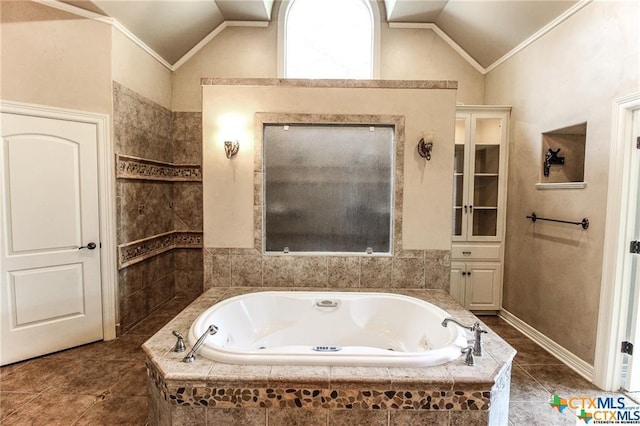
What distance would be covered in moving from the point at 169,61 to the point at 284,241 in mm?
2731

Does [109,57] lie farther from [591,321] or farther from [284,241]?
[591,321]

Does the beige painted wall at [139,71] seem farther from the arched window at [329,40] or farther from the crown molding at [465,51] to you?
the crown molding at [465,51]

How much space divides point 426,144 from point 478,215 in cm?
133

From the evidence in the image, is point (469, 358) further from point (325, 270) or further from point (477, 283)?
point (477, 283)

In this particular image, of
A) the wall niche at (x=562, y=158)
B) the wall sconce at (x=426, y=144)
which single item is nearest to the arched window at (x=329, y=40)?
the wall sconce at (x=426, y=144)

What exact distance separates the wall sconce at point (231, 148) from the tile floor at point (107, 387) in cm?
183

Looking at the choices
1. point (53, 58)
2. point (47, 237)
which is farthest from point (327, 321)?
point (53, 58)

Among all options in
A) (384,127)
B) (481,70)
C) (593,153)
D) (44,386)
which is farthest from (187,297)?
(481,70)

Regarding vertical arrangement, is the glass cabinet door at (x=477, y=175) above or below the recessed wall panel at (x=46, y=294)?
above

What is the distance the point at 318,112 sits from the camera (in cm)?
287

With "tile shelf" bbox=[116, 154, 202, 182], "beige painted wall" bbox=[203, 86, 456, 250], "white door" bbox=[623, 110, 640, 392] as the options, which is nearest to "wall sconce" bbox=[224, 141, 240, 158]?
"beige painted wall" bbox=[203, 86, 456, 250]

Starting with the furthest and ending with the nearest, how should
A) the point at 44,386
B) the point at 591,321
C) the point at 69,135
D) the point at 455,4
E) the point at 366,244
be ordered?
the point at 455,4 < the point at 366,244 < the point at 69,135 < the point at 591,321 < the point at 44,386

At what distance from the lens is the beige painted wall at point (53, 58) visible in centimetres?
250

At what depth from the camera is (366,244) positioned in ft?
9.79
